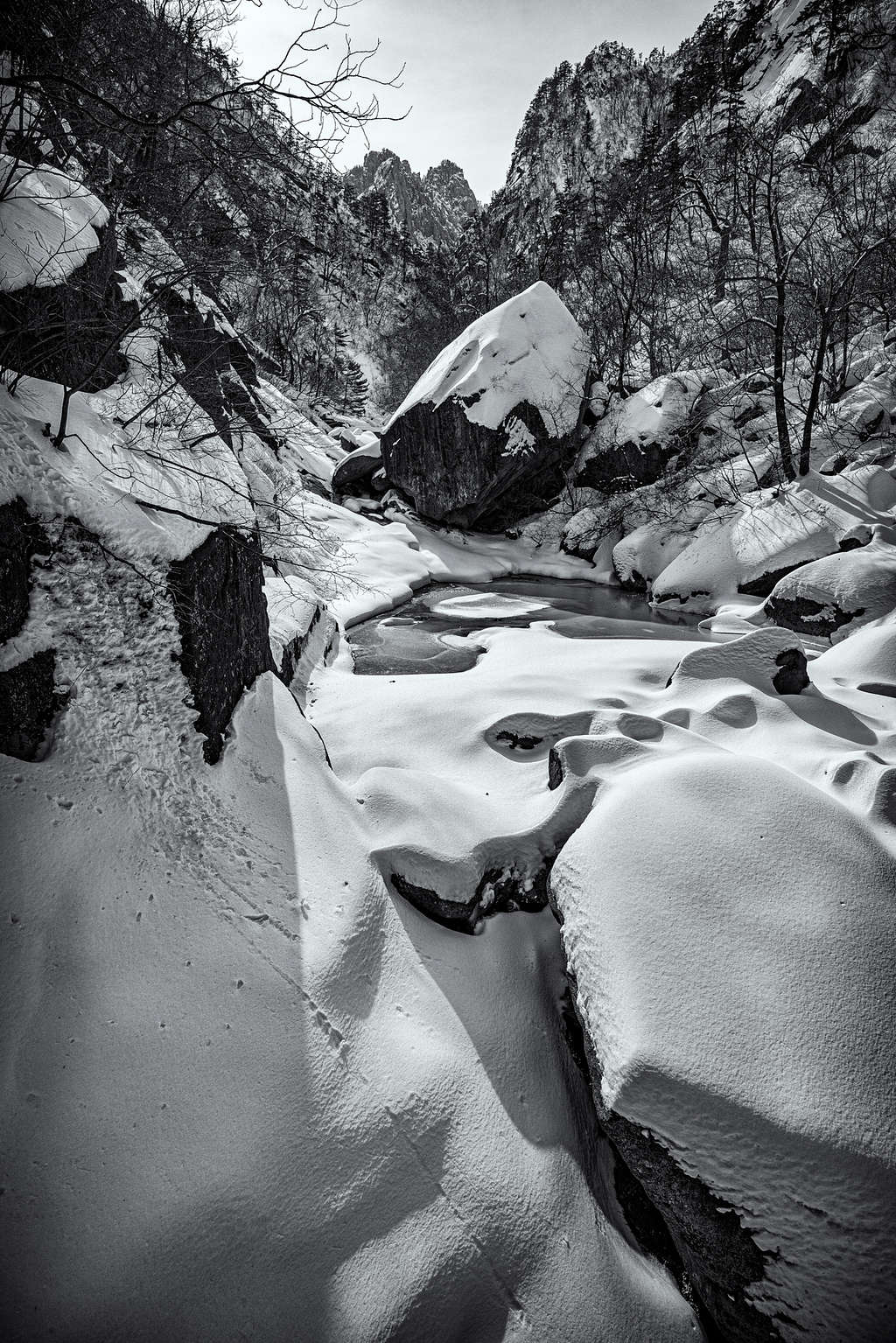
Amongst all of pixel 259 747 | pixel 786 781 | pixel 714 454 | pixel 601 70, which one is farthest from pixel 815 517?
pixel 601 70

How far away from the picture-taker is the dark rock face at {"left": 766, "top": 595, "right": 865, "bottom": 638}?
5.70 meters

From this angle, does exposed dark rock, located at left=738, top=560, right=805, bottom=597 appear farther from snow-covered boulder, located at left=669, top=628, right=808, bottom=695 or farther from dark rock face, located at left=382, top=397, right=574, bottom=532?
dark rock face, located at left=382, top=397, right=574, bottom=532

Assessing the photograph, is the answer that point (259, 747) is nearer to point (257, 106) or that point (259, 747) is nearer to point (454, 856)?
point (454, 856)

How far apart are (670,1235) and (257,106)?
3968mm

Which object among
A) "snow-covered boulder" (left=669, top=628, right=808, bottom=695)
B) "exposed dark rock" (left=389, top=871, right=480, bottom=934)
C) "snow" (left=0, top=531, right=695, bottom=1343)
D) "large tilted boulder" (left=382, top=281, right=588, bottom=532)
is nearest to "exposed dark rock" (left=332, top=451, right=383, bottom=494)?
"large tilted boulder" (left=382, top=281, right=588, bottom=532)

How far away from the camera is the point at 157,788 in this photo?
2.07 metres

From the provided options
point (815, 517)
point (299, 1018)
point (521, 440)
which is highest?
point (521, 440)

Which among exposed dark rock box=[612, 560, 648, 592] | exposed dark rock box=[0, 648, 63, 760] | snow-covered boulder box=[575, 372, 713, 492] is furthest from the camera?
snow-covered boulder box=[575, 372, 713, 492]

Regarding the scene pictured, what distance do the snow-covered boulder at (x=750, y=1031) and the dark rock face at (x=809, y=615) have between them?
4217 millimetres

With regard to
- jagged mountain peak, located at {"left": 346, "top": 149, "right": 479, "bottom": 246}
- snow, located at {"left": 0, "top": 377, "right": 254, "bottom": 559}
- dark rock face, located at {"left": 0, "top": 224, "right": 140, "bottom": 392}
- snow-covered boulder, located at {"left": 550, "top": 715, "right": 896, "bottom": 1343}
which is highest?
jagged mountain peak, located at {"left": 346, "top": 149, "right": 479, "bottom": 246}

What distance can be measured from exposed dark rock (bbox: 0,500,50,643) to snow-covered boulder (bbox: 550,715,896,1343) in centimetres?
218

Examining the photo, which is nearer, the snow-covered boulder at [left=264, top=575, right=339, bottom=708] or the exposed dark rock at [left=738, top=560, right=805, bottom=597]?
the snow-covered boulder at [left=264, top=575, right=339, bottom=708]

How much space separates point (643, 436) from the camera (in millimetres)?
11641

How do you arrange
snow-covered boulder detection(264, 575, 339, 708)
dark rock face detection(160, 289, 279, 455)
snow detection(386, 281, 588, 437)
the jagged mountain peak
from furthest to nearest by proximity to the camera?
the jagged mountain peak → snow detection(386, 281, 588, 437) → snow-covered boulder detection(264, 575, 339, 708) → dark rock face detection(160, 289, 279, 455)
